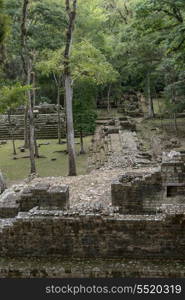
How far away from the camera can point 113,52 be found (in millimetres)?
35812

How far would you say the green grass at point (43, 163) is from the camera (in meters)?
21.6

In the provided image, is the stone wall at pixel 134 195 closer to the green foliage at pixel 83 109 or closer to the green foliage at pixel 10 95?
the green foliage at pixel 10 95

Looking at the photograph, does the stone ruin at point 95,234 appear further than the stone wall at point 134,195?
No

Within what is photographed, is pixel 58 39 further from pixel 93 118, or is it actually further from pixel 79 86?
pixel 93 118

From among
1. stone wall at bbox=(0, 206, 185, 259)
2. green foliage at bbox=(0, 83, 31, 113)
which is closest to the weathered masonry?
stone wall at bbox=(0, 206, 185, 259)

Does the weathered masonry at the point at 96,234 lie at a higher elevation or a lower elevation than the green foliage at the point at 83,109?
lower

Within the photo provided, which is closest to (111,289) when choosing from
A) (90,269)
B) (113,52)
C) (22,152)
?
(90,269)

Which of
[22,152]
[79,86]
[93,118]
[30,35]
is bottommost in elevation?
[22,152]

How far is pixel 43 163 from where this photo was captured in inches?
947

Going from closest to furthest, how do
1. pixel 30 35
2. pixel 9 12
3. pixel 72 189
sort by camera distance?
pixel 72 189 → pixel 9 12 → pixel 30 35

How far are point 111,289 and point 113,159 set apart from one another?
13595mm

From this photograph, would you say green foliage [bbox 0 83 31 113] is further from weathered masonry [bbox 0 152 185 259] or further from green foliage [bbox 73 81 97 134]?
green foliage [bbox 73 81 97 134]

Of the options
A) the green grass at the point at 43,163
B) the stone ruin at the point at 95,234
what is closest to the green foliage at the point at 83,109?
the green grass at the point at 43,163

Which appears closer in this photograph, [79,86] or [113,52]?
[79,86]
